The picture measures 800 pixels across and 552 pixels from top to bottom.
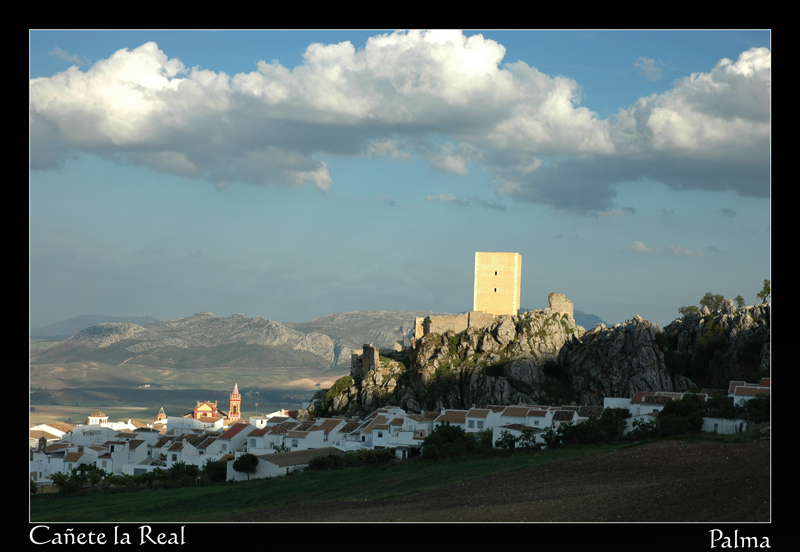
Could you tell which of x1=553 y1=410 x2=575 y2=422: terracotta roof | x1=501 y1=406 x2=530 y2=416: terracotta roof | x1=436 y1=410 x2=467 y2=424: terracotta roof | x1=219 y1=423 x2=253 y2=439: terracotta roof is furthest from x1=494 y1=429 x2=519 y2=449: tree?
x1=219 y1=423 x2=253 y2=439: terracotta roof

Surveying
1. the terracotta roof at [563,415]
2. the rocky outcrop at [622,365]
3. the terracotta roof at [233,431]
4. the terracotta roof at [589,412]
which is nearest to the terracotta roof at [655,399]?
the terracotta roof at [589,412]

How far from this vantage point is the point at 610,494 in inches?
901

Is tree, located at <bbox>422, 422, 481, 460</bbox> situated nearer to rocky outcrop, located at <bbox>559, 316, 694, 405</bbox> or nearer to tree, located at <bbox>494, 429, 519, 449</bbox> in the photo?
tree, located at <bbox>494, 429, 519, 449</bbox>

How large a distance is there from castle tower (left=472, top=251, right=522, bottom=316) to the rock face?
327 centimetres

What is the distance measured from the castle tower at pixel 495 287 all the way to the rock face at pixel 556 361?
327 centimetres

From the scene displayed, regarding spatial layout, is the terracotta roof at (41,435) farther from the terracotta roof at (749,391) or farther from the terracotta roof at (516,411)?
the terracotta roof at (749,391)

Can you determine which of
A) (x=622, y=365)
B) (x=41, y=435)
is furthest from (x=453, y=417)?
(x=41, y=435)

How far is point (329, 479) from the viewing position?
1515 inches

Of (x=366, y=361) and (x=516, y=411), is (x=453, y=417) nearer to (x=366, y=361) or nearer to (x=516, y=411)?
(x=516, y=411)

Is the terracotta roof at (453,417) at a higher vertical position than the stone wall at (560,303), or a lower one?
lower

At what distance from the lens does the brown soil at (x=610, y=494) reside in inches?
778
